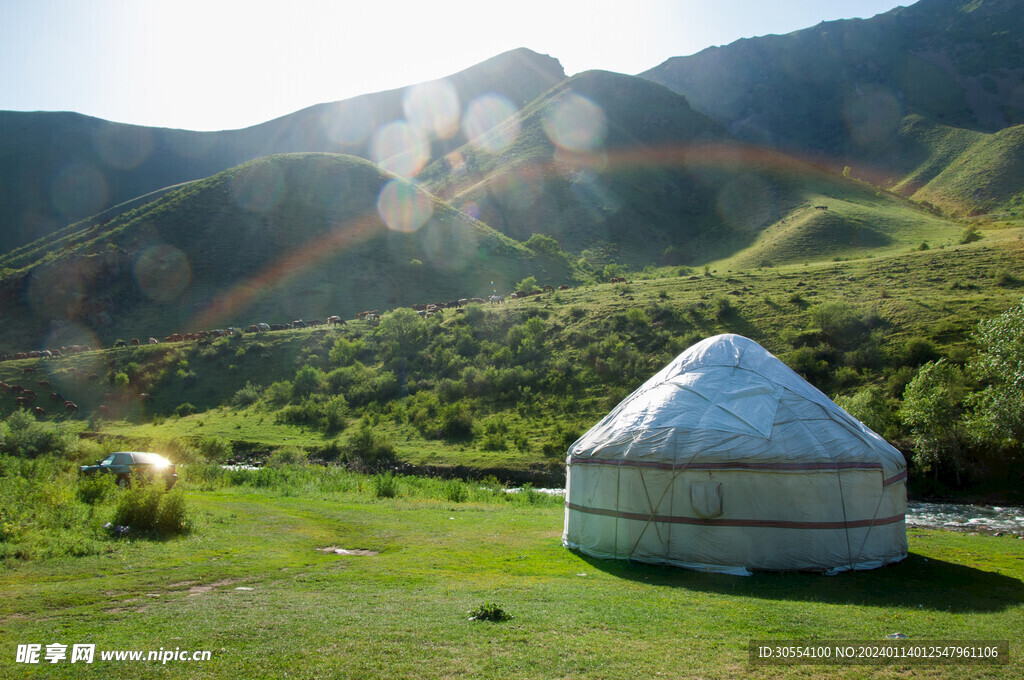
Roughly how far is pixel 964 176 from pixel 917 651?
355 ft

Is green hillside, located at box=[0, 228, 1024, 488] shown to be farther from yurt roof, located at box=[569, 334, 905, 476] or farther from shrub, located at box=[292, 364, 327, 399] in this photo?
yurt roof, located at box=[569, 334, 905, 476]

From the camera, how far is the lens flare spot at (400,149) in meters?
131

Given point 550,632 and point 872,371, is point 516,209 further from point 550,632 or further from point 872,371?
point 550,632

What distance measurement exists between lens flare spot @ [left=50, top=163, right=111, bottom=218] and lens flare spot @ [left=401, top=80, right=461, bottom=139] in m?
66.3

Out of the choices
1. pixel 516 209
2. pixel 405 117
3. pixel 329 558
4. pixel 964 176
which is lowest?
pixel 329 558

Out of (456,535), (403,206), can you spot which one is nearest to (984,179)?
(403,206)

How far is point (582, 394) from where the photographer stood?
39406 mm

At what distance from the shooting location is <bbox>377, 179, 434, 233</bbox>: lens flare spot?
76.5 metres

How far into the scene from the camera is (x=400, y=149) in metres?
145

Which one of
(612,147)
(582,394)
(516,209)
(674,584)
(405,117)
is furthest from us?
(405,117)

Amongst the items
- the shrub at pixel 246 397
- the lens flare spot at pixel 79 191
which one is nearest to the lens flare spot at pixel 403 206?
the shrub at pixel 246 397

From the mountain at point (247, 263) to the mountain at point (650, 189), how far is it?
15.5 meters

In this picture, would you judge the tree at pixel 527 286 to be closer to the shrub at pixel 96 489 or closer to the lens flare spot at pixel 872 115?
the shrub at pixel 96 489

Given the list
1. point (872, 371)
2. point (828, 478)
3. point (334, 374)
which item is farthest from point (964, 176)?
point (828, 478)
